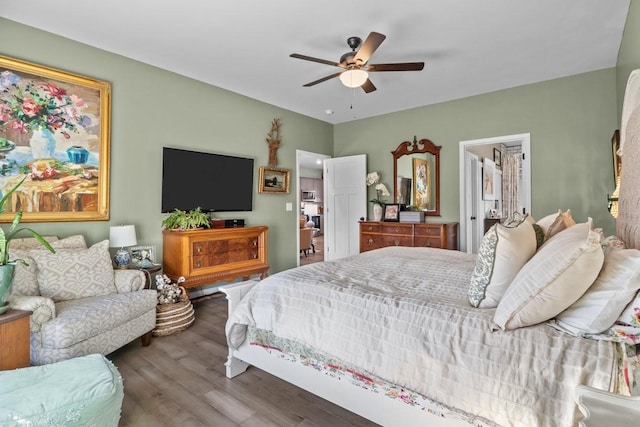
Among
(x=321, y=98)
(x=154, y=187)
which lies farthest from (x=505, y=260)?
(x=321, y=98)

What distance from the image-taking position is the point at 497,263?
1.43 m

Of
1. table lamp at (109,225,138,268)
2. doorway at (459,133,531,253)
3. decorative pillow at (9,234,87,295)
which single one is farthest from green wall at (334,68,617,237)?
decorative pillow at (9,234,87,295)

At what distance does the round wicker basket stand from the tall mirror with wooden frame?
3.44 m

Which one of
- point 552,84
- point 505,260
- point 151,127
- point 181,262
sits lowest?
point 181,262

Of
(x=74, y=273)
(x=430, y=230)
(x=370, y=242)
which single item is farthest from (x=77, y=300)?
(x=430, y=230)

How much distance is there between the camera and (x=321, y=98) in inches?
180

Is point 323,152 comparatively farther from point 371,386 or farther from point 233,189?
point 371,386

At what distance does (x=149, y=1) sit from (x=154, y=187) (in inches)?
71.8

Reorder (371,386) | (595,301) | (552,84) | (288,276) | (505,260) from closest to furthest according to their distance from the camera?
(595,301)
(505,260)
(371,386)
(288,276)
(552,84)

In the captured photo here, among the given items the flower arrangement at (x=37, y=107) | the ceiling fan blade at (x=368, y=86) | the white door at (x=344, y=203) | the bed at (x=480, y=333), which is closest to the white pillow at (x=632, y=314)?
the bed at (x=480, y=333)

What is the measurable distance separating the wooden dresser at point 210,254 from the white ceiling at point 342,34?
6.06ft

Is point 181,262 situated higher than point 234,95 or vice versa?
point 234,95

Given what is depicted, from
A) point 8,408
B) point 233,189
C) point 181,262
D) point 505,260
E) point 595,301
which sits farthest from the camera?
point 233,189

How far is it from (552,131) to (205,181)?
13.9 feet
